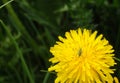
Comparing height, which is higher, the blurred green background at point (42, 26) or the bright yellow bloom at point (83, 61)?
the blurred green background at point (42, 26)

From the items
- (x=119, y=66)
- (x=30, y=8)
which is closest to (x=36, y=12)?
(x=30, y=8)

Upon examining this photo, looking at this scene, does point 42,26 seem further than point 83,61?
Yes

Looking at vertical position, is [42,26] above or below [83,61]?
above

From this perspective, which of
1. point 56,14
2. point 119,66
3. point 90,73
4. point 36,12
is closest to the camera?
point 90,73

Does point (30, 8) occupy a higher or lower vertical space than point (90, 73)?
higher

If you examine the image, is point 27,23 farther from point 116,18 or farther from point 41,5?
point 116,18
